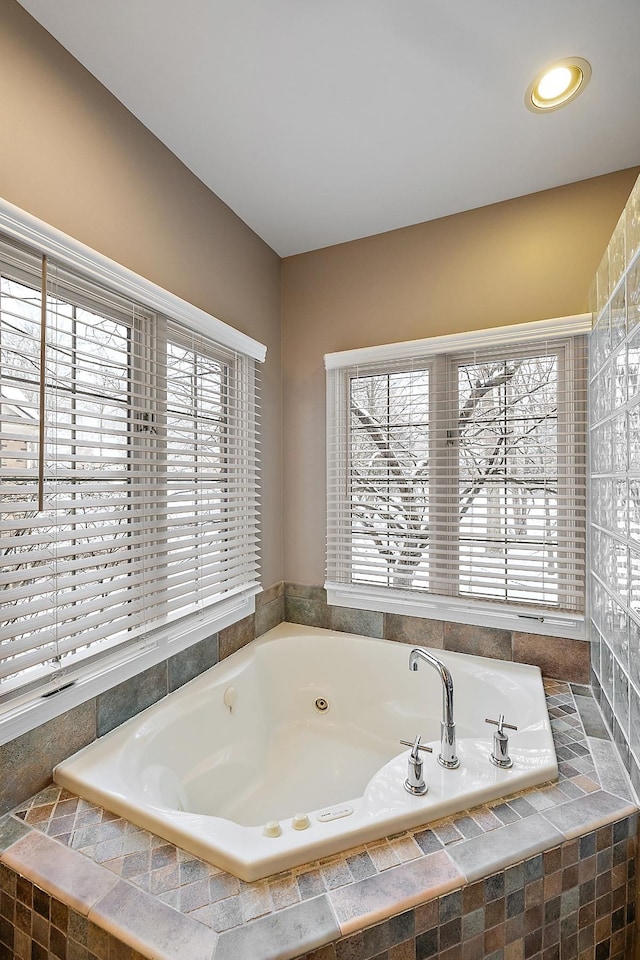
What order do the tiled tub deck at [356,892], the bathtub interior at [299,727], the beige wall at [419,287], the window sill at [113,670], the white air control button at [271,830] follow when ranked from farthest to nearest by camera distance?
the beige wall at [419,287] → the bathtub interior at [299,727] → the window sill at [113,670] → the white air control button at [271,830] → the tiled tub deck at [356,892]

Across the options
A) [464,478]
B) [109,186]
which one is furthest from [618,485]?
[109,186]

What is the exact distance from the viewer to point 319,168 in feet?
6.16

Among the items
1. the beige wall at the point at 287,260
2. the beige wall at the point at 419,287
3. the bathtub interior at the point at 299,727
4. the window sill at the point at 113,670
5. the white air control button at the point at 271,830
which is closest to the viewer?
the white air control button at the point at 271,830

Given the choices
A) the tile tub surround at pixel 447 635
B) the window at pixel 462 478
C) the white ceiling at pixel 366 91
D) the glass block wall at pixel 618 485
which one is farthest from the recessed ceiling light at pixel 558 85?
the tile tub surround at pixel 447 635

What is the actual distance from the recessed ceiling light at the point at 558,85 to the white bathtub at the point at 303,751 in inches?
81.4

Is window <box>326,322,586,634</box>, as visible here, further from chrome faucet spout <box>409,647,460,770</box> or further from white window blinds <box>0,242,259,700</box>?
chrome faucet spout <box>409,647,460,770</box>

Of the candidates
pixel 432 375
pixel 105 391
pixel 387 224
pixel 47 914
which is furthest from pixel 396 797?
pixel 387 224

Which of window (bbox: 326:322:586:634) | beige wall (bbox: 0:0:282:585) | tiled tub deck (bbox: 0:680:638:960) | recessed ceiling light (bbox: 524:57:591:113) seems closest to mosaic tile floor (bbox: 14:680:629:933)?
tiled tub deck (bbox: 0:680:638:960)

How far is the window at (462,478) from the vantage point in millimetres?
1946

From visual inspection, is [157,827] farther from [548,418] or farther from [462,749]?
[548,418]

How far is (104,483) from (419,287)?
66.1 inches

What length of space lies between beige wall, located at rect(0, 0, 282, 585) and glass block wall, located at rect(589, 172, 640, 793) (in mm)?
1524

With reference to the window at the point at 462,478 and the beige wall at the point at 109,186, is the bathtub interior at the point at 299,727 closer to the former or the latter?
the window at the point at 462,478

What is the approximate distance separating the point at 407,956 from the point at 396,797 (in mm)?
302
